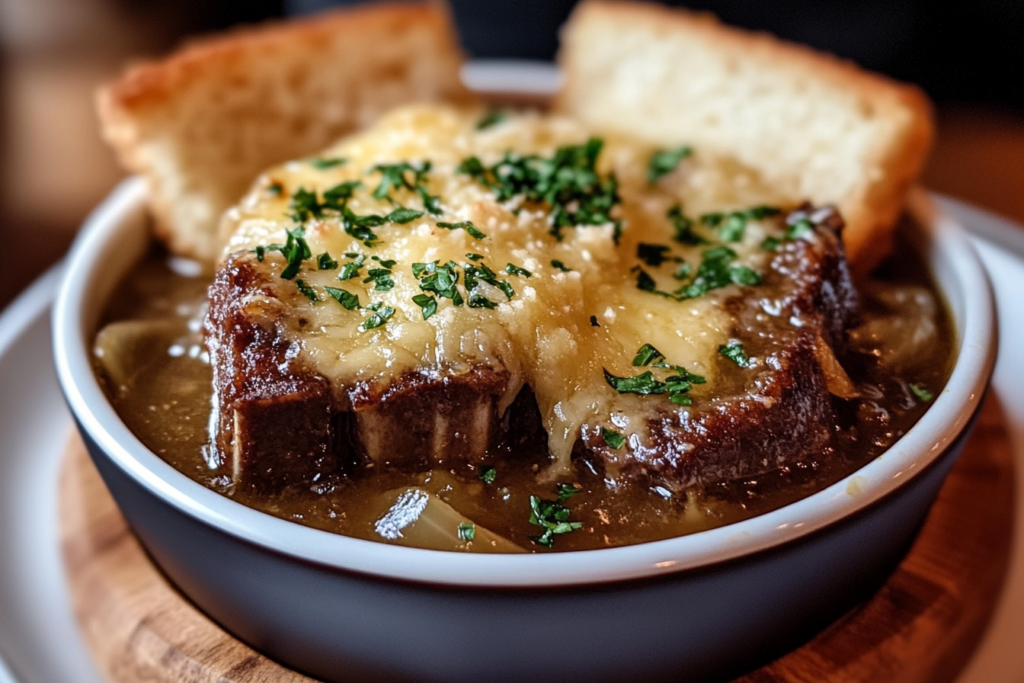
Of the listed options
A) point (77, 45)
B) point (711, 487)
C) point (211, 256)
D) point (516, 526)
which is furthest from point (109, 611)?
point (77, 45)

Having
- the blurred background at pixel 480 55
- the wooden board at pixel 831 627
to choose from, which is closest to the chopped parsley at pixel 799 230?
the wooden board at pixel 831 627

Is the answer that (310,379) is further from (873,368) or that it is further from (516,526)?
(873,368)

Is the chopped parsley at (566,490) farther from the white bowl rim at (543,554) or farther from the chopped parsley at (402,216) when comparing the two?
the chopped parsley at (402,216)

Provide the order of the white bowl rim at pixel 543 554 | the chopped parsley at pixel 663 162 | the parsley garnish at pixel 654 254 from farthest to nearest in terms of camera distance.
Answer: the chopped parsley at pixel 663 162 → the parsley garnish at pixel 654 254 → the white bowl rim at pixel 543 554

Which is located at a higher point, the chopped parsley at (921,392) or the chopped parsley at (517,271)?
the chopped parsley at (517,271)

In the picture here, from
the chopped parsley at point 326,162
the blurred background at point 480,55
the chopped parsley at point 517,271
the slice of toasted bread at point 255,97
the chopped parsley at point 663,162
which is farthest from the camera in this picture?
the blurred background at point 480,55

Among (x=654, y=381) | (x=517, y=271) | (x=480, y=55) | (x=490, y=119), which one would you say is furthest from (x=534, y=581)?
(x=480, y=55)

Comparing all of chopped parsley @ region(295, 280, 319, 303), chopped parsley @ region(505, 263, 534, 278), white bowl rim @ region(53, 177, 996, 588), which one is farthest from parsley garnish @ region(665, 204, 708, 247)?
chopped parsley @ region(295, 280, 319, 303)
